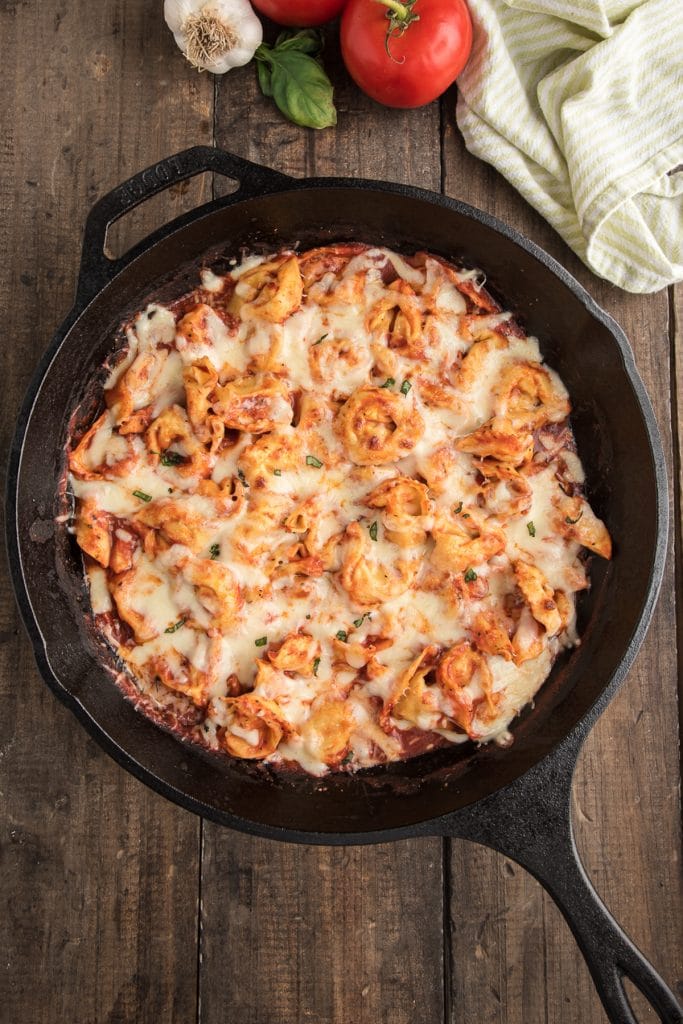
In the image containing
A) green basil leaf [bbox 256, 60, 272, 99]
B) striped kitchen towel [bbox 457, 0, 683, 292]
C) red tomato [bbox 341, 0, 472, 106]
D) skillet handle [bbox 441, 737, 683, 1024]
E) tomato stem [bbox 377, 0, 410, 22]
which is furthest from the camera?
green basil leaf [bbox 256, 60, 272, 99]

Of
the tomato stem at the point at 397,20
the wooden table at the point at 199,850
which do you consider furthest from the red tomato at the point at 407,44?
the wooden table at the point at 199,850

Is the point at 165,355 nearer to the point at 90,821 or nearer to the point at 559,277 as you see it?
the point at 559,277

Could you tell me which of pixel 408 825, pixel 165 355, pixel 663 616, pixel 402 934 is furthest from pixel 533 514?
pixel 402 934

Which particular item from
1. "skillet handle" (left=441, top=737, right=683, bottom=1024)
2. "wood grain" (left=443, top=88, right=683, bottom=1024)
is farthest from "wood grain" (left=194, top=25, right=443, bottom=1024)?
"skillet handle" (left=441, top=737, right=683, bottom=1024)

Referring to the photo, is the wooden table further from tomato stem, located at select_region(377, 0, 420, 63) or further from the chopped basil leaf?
the chopped basil leaf

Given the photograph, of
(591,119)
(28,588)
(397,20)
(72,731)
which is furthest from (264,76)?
(72,731)

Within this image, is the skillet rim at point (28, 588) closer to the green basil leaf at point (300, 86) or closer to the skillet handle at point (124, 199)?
the skillet handle at point (124, 199)

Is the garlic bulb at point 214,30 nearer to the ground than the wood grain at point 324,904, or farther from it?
farther from it
